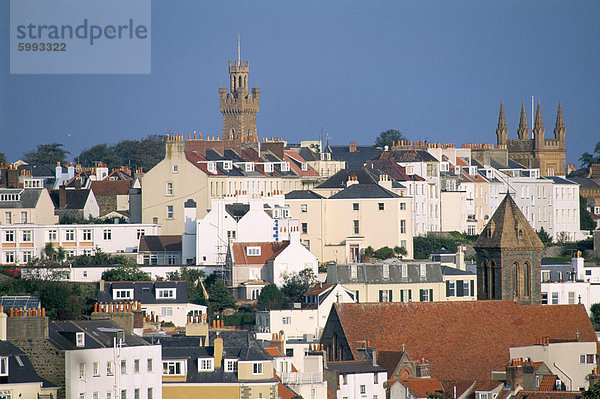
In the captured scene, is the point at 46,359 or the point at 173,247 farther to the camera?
the point at 173,247

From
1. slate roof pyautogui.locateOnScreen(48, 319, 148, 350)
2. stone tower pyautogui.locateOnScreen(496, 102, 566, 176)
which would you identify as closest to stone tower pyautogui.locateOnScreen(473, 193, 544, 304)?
slate roof pyautogui.locateOnScreen(48, 319, 148, 350)

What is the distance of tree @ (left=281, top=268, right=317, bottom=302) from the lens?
8919cm

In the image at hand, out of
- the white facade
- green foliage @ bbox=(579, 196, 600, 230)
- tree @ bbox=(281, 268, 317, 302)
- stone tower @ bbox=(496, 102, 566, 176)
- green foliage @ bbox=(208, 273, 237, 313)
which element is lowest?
the white facade

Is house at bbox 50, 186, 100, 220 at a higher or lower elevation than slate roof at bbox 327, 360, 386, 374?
higher

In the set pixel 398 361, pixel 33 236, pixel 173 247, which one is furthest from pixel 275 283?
pixel 398 361

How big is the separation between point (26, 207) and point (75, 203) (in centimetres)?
1016

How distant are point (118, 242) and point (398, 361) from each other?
33.1 metres

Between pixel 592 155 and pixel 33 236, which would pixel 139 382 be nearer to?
pixel 33 236

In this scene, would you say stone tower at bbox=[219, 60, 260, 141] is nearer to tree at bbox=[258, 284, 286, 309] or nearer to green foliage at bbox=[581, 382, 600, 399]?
tree at bbox=[258, 284, 286, 309]

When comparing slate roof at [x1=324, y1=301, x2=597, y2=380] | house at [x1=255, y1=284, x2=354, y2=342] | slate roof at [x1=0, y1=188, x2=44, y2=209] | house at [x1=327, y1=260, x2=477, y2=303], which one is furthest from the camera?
slate roof at [x1=0, y1=188, x2=44, y2=209]

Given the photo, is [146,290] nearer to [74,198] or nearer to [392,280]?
[392,280]

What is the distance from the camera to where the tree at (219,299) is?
87125mm

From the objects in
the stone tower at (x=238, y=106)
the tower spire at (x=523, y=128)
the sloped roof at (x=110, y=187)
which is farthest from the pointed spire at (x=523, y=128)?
the sloped roof at (x=110, y=187)

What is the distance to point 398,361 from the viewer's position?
6869 cm
